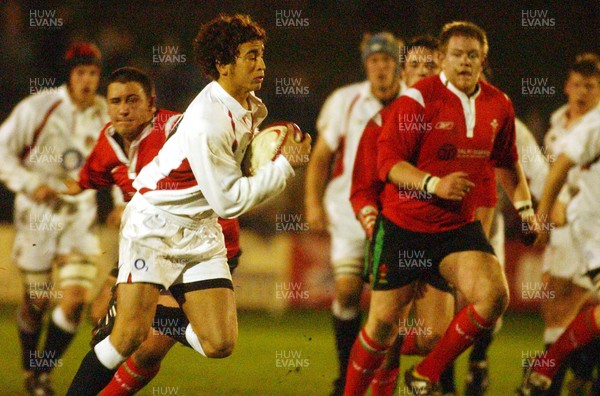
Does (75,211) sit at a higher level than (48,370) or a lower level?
higher

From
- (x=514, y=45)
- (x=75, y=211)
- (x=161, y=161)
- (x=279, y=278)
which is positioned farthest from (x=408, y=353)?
Answer: (x=514, y=45)

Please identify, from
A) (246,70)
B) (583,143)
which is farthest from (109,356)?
(583,143)

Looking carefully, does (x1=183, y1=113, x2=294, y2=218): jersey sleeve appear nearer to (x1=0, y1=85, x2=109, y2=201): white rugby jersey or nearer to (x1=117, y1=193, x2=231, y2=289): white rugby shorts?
(x1=117, y1=193, x2=231, y2=289): white rugby shorts

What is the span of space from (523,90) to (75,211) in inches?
157

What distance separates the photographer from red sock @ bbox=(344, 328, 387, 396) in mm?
5297

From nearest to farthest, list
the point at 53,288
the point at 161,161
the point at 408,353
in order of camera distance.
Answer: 1. the point at 161,161
2. the point at 408,353
3. the point at 53,288

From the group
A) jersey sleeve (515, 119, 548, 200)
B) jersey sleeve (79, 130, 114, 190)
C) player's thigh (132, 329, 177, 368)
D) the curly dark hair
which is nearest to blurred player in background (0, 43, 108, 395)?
jersey sleeve (79, 130, 114, 190)

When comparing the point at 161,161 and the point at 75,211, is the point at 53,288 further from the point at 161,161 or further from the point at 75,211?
the point at 161,161

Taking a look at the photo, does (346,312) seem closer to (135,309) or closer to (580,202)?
(580,202)

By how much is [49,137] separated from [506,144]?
3169 millimetres

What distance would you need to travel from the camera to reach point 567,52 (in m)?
9.62

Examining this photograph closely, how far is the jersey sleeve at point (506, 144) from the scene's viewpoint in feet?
17.6

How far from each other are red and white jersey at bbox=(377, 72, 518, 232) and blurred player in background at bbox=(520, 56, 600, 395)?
0.86 metres

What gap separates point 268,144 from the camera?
14.7ft
